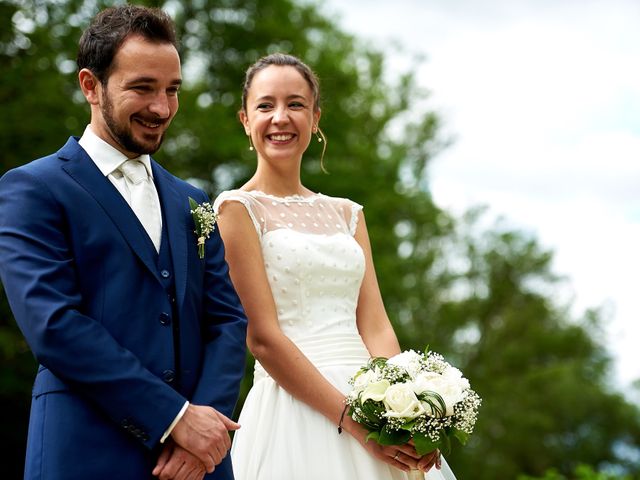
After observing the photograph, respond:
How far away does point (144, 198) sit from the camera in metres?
3.55

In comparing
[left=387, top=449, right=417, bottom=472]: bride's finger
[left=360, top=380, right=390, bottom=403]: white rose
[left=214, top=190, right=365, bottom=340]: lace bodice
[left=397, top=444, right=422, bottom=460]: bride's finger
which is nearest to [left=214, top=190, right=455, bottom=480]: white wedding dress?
[left=214, top=190, right=365, bottom=340]: lace bodice

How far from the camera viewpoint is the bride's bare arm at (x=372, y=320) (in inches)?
185

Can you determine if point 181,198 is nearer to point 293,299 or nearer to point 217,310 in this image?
point 217,310

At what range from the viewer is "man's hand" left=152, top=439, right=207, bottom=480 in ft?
10.4

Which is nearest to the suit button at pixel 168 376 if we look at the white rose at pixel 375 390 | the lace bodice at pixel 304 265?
the white rose at pixel 375 390

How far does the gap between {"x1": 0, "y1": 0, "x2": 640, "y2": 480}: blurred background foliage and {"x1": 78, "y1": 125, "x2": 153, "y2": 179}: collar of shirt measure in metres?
6.35

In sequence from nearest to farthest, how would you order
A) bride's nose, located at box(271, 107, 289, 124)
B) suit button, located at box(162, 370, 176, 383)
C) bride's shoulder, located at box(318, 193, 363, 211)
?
suit button, located at box(162, 370, 176, 383) → bride's nose, located at box(271, 107, 289, 124) → bride's shoulder, located at box(318, 193, 363, 211)

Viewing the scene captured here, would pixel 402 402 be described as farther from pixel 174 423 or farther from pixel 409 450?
pixel 174 423

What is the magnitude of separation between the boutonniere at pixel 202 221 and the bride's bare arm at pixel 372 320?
1.30 meters

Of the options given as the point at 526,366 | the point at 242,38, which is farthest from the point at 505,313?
the point at 242,38

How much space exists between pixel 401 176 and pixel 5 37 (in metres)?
11.6

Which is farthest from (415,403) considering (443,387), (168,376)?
(168,376)

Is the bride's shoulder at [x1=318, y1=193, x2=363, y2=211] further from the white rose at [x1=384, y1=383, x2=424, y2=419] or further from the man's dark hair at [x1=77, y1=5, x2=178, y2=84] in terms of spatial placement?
the man's dark hair at [x1=77, y1=5, x2=178, y2=84]

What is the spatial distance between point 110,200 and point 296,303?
4.62ft
